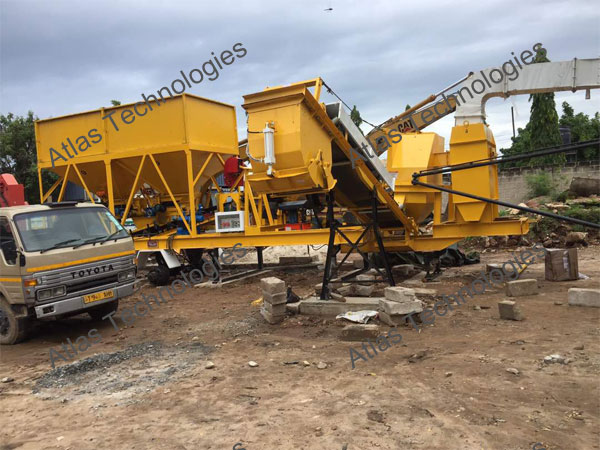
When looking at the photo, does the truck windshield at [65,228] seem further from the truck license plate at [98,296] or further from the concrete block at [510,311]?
the concrete block at [510,311]

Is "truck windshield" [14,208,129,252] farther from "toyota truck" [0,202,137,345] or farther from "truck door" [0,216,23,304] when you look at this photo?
"truck door" [0,216,23,304]

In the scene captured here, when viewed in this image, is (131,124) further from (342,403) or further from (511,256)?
(511,256)

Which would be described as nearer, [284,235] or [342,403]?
[342,403]

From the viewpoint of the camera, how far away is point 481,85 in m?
8.45

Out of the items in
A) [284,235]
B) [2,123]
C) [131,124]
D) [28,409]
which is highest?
[2,123]

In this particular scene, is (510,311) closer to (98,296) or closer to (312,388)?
(312,388)

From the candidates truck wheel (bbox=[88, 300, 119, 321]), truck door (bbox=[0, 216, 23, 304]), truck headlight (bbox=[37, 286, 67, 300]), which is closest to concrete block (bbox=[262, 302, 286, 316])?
truck wheel (bbox=[88, 300, 119, 321])

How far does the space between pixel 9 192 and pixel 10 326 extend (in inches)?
133

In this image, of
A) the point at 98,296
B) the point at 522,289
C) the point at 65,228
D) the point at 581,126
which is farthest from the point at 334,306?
the point at 581,126

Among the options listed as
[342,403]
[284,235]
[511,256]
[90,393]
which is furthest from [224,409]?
[511,256]

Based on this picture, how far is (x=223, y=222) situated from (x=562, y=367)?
23.2ft

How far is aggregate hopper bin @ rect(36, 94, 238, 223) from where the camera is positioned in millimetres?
9773

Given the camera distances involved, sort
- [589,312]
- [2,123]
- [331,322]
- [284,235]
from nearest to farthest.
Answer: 1. [589,312]
2. [331,322]
3. [284,235]
4. [2,123]

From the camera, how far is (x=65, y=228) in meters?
6.48
